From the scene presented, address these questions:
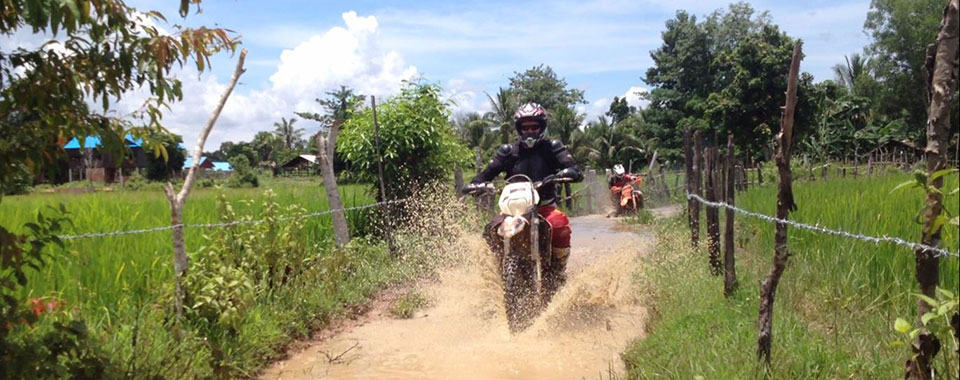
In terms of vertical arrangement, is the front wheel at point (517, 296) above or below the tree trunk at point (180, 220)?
below

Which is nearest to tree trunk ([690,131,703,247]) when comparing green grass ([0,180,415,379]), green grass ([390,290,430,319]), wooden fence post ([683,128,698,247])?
wooden fence post ([683,128,698,247])

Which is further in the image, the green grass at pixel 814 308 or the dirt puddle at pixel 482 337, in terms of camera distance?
the dirt puddle at pixel 482 337

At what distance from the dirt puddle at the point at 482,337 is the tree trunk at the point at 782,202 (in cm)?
100

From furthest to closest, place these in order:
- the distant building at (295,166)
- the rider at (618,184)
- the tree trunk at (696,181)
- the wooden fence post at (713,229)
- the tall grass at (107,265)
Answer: the distant building at (295,166)
the rider at (618,184)
the tree trunk at (696,181)
the wooden fence post at (713,229)
the tall grass at (107,265)

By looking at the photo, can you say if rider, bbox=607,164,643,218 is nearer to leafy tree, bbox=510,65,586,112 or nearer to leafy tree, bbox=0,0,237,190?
leafy tree, bbox=0,0,237,190

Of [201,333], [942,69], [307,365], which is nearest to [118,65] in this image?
[201,333]

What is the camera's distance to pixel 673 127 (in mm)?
38906

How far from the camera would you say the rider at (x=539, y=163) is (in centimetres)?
620

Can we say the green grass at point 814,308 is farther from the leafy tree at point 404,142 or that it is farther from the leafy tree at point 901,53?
the leafy tree at point 901,53

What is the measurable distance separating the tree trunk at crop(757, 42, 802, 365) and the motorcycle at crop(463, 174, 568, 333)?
230 cm

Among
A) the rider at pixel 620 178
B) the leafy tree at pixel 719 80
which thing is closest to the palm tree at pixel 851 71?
the leafy tree at pixel 719 80

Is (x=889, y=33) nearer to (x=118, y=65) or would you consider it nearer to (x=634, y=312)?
(x=634, y=312)

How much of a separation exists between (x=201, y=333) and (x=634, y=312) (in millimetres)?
3495

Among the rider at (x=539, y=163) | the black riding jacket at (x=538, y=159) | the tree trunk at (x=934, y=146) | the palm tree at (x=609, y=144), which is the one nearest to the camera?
the tree trunk at (x=934, y=146)
